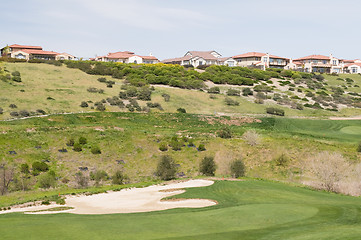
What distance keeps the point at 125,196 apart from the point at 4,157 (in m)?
20.8

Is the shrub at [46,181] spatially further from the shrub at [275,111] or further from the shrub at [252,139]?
the shrub at [275,111]

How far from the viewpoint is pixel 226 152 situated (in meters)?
58.3

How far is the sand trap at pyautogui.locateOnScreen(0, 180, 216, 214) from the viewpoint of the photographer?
2827 centimetres

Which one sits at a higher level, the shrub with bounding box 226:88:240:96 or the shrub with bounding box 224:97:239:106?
the shrub with bounding box 226:88:240:96

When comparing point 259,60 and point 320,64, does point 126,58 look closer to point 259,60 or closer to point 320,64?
point 259,60

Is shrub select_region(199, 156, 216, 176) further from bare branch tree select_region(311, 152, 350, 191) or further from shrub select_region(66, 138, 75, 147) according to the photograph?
shrub select_region(66, 138, 75, 147)

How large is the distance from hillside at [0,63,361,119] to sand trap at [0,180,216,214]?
1824 inches

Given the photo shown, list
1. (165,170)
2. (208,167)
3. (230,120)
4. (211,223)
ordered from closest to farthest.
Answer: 1. (211,223)
2. (165,170)
3. (208,167)
4. (230,120)

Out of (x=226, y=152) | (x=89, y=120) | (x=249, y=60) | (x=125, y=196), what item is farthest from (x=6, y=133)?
(x=249, y=60)

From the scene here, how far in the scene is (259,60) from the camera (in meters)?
177

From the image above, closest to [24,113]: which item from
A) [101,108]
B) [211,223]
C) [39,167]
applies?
[101,108]

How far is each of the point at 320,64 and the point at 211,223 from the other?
578 feet

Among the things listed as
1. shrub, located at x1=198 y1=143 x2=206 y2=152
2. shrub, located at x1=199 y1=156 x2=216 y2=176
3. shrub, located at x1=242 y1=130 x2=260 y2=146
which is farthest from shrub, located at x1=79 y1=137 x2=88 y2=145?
shrub, located at x1=242 y1=130 x2=260 y2=146

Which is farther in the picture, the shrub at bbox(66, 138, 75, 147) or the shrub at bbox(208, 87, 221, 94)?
the shrub at bbox(208, 87, 221, 94)
